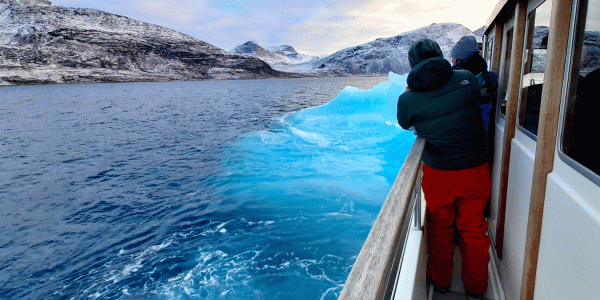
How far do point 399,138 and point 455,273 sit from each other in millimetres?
8619

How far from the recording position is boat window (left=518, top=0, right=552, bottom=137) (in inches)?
79.5

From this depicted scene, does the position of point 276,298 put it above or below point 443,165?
below

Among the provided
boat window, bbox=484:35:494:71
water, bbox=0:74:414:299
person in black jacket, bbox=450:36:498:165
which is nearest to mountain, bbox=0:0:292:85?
water, bbox=0:74:414:299

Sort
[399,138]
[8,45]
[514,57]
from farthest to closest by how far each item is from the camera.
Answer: [8,45] → [399,138] → [514,57]

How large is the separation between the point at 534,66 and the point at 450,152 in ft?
2.90

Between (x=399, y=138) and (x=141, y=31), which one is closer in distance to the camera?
(x=399, y=138)

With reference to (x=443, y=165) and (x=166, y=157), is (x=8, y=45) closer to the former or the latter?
(x=166, y=157)

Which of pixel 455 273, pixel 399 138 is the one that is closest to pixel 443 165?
pixel 455 273

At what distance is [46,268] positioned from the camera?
546 centimetres

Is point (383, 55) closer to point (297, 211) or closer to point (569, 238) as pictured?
point (297, 211)

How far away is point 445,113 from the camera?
6.84 ft

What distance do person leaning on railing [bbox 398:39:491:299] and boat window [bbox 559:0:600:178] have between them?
2.52ft

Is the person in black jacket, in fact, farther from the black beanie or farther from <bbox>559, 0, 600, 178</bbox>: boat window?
<bbox>559, 0, 600, 178</bbox>: boat window

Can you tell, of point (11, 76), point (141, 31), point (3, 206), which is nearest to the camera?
point (3, 206)
